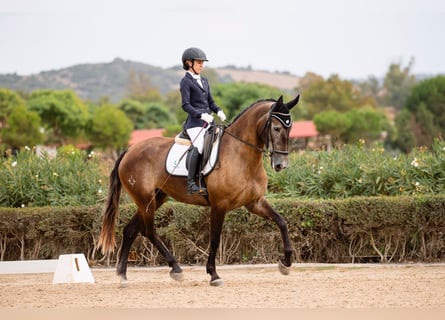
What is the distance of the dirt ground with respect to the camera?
8.64 m

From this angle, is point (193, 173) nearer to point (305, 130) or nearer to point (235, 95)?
point (235, 95)

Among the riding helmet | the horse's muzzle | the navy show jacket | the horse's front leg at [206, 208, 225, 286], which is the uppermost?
the riding helmet

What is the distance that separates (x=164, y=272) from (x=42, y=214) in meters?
2.63

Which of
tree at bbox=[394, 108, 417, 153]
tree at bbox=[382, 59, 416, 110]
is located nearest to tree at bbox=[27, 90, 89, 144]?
tree at bbox=[394, 108, 417, 153]

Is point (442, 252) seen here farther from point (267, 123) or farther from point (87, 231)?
point (87, 231)

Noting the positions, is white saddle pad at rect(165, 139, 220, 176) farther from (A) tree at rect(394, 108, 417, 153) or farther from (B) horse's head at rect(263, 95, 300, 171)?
(A) tree at rect(394, 108, 417, 153)

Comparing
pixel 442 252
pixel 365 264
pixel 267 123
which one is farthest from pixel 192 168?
pixel 442 252

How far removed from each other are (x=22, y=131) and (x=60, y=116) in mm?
15775

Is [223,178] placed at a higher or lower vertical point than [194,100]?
lower

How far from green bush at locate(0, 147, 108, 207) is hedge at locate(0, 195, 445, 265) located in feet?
3.36

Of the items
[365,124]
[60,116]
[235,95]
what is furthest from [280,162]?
[235,95]

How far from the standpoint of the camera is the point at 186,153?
36.1 feet

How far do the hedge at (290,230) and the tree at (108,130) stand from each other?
7241cm

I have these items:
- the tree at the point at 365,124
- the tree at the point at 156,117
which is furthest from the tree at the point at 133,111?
the tree at the point at 365,124
